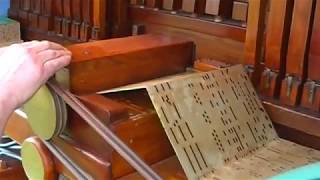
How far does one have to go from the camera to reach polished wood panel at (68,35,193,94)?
1.22m

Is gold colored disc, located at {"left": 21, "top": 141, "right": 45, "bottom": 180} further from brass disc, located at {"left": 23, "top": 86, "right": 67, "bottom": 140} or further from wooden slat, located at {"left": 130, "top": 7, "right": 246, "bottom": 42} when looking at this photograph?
wooden slat, located at {"left": 130, "top": 7, "right": 246, "bottom": 42}

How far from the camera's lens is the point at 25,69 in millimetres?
1042

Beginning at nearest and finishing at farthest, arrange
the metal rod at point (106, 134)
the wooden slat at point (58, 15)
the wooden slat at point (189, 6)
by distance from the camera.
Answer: the metal rod at point (106, 134) < the wooden slat at point (189, 6) < the wooden slat at point (58, 15)

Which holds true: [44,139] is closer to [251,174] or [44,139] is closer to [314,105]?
[251,174]

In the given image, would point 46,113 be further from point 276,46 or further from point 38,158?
point 276,46

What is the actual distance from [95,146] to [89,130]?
0.04 meters

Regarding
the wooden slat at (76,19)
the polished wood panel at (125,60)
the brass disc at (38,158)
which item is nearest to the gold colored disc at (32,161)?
the brass disc at (38,158)

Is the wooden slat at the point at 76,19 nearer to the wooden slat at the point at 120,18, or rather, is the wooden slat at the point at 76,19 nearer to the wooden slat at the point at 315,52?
the wooden slat at the point at 120,18

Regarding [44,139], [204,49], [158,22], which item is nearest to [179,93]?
[44,139]

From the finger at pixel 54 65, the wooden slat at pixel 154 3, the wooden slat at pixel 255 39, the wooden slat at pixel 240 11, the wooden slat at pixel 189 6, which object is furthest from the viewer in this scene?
the wooden slat at pixel 154 3

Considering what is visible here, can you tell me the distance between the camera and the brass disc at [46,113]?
3.76 ft

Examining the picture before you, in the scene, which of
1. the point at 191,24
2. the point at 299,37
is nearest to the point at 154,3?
the point at 191,24

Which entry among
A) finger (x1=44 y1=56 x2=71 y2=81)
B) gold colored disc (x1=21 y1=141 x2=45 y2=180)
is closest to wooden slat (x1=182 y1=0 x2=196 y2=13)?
finger (x1=44 y1=56 x2=71 y2=81)

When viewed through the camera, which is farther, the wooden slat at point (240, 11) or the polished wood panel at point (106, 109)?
the wooden slat at point (240, 11)
